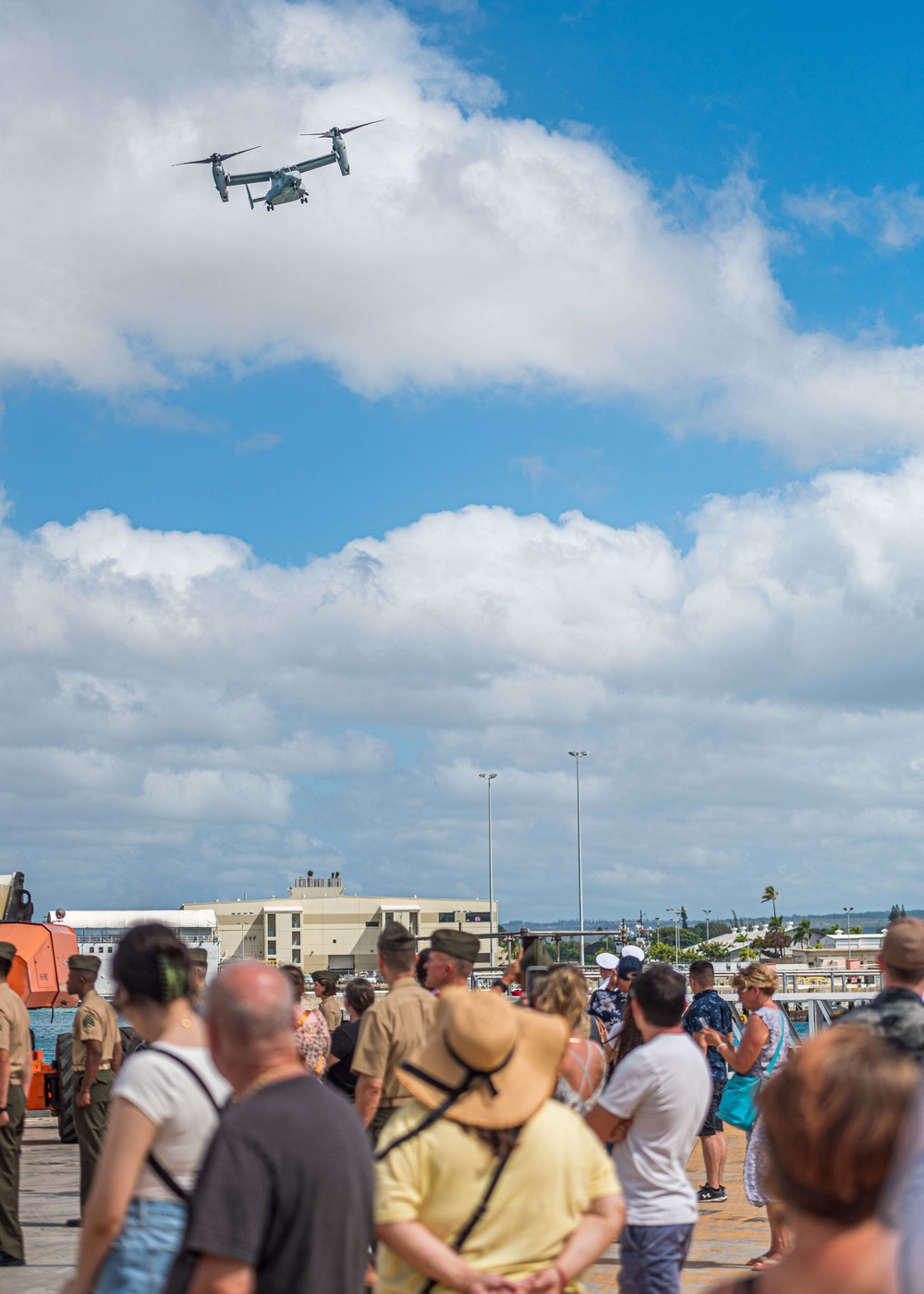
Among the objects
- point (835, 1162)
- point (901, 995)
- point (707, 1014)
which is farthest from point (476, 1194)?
point (707, 1014)

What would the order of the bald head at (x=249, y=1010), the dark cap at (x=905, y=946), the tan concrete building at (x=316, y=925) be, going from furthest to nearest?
the tan concrete building at (x=316, y=925), the dark cap at (x=905, y=946), the bald head at (x=249, y=1010)

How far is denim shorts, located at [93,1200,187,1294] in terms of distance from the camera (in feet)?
11.8

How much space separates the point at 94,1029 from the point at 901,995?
6.89 meters

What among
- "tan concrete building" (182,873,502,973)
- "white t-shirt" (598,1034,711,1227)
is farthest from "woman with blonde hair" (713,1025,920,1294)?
"tan concrete building" (182,873,502,973)

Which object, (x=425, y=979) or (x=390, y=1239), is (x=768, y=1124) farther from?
(x=425, y=979)

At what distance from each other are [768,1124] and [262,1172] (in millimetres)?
1287

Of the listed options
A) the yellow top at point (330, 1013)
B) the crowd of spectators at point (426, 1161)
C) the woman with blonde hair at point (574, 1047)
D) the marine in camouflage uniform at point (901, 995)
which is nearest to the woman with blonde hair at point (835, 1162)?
the crowd of spectators at point (426, 1161)

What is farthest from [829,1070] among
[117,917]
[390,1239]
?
[117,917]

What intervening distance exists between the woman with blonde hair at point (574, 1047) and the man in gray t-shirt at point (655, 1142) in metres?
0.94

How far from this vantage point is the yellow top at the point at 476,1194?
11.2 ft

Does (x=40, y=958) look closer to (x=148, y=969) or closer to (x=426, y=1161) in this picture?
(x=148, y=969)

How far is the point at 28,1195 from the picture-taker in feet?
40.1

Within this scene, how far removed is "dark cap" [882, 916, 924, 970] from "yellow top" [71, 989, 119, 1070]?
21.8 feet

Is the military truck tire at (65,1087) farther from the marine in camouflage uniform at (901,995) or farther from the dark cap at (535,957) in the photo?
the marine in camouflage uniform at (901,995)
